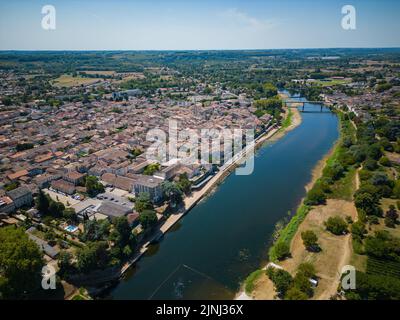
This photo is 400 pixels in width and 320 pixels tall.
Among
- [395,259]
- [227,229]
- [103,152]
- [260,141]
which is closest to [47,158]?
[103,152]

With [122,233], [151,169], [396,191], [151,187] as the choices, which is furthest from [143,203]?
[396,191]

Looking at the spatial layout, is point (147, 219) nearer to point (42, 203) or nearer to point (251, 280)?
point (251, 280)

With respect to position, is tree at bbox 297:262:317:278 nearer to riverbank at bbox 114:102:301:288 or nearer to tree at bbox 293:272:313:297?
tree at bbox 293:272:313:297

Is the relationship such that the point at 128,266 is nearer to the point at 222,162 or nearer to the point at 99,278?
the point at 99,278

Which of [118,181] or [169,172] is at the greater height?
[169,172]

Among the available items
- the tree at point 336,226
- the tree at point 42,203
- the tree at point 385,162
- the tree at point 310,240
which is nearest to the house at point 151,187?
the tree at point 42,203
